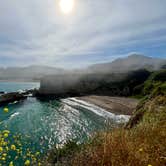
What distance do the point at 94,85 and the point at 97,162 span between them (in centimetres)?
9642

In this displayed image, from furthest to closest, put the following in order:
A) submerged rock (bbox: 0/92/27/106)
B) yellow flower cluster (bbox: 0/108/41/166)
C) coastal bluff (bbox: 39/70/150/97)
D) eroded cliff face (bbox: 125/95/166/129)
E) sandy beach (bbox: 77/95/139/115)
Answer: coastal bluff (bbox: 39/70/150/97) → submerged rock (bbox: 0/92/27/106) → sandy beach (bbox: 77/95/139/115) → eroded cliff face (bbox: 125/95/166/129) → yellow flower cluster (bbox: 0/108/41/166)

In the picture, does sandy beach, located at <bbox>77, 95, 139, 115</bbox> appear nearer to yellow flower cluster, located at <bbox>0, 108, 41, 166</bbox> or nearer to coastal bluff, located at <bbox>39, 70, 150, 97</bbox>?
coastal bluff, located at <bbox>39, 70, 150, 97</bbox>

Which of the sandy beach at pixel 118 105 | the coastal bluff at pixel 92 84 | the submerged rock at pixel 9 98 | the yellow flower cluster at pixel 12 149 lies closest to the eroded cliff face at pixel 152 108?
Result: the yellow flower cluster at pixel 12 149

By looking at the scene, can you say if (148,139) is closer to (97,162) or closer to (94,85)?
(97,162)

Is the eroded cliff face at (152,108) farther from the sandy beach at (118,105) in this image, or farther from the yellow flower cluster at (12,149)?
the sandy beach at (118,105)

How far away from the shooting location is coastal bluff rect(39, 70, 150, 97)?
9306 centimetres

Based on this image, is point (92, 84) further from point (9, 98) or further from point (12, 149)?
point (12, 149)

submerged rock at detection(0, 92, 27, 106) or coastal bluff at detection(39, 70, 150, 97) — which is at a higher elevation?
coastal bluff at detection(39, 70, 150, 97)

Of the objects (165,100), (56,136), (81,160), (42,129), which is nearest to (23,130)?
(42,129)

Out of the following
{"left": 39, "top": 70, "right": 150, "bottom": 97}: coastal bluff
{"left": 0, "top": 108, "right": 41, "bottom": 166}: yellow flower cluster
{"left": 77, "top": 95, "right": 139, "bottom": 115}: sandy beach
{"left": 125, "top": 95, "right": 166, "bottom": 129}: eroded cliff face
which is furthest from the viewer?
{"left": 39, "top": 70, "right": 150, "bottom": 97}: coastal bluff

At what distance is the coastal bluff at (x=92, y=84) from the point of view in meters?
93.1

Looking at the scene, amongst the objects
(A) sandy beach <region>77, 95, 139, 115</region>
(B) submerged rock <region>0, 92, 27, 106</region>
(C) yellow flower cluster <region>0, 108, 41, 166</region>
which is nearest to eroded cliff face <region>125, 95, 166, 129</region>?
(C) yellow flower cluster <region>0, 108, 41, 166</region>

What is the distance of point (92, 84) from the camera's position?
10038cm

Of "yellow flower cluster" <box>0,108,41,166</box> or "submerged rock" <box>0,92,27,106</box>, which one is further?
"submerged rock" <box>0,92,27,106</box>
